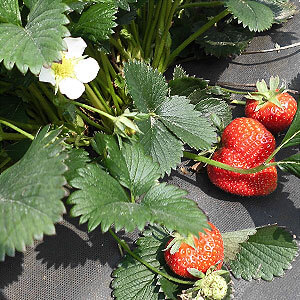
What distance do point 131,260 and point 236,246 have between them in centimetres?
18

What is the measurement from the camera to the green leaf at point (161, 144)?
31.8 inches

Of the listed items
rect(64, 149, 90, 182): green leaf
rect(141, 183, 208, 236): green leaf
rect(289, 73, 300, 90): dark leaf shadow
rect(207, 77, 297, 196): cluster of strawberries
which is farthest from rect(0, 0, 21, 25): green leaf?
rect(289, 73, 300, 90): dark leaf shadow

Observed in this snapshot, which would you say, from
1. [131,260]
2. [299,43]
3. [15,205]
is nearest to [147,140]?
[131,260]

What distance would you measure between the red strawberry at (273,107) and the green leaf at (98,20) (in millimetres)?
337

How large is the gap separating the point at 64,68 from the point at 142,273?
350mm

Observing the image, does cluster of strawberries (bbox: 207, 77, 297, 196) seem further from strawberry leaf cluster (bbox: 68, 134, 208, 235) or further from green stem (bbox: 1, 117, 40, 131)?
green stem (bbox: 1, 117, 40, 131)

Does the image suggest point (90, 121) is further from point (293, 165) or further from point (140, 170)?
point (293, 165)

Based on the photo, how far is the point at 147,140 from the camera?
31.9 inches

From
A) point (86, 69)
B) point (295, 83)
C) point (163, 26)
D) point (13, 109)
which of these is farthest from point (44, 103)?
point (295, 83)

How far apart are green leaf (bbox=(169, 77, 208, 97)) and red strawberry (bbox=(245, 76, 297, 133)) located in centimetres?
10

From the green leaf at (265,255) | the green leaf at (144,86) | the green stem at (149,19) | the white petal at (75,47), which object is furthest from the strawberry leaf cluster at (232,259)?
the green stem at (149,19)

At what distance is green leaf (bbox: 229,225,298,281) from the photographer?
80 centimetres

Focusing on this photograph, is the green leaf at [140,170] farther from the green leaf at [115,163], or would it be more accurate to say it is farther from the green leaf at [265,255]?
the green leaf at [265,255]

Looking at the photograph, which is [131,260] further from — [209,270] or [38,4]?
[38,4]
